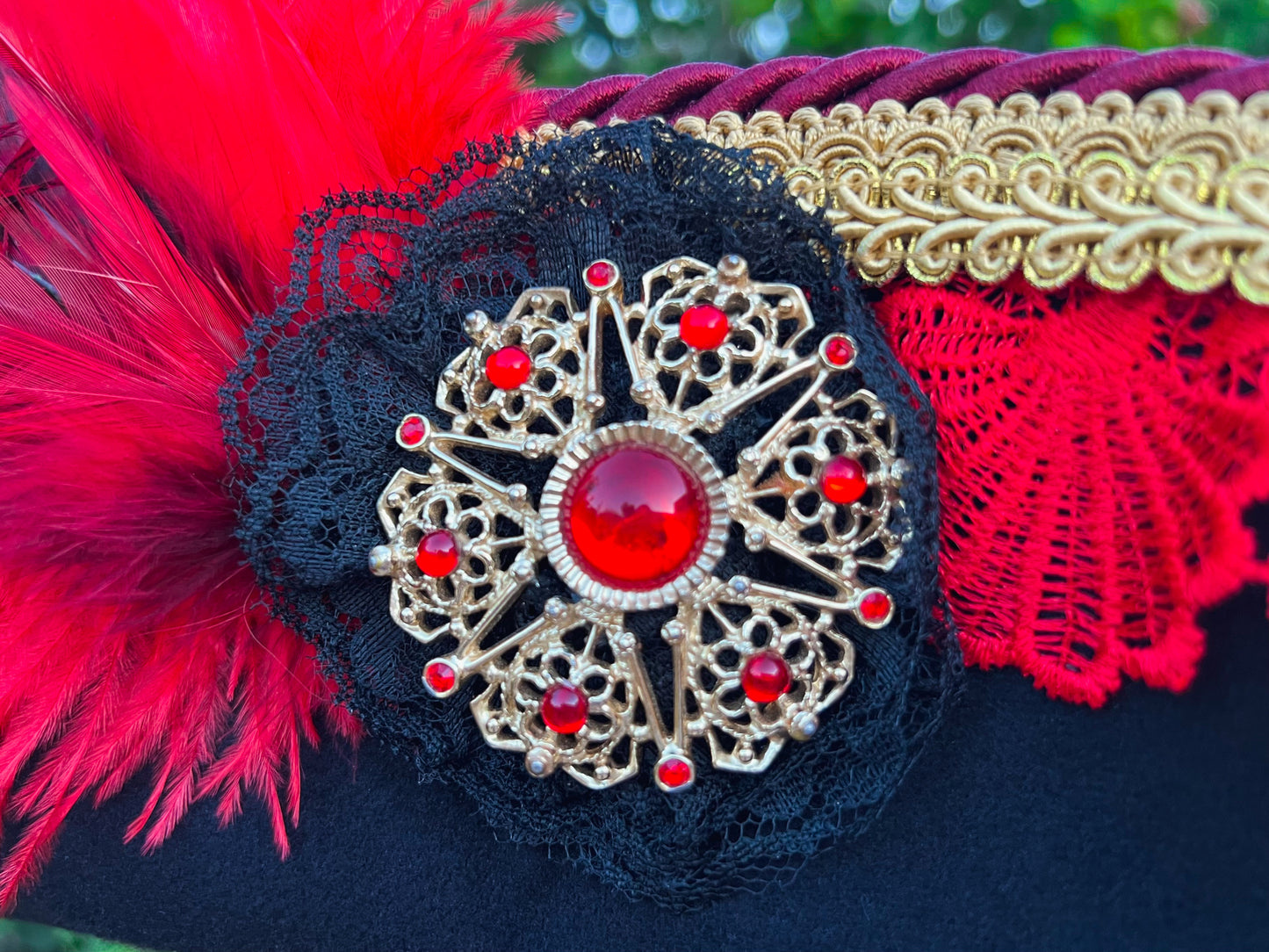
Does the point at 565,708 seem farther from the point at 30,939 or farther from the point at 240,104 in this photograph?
the point at 30,939

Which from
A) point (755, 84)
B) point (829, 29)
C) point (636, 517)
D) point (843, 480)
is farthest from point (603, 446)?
point (829, 29)

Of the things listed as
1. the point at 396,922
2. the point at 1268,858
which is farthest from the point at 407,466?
the point at 1268,858

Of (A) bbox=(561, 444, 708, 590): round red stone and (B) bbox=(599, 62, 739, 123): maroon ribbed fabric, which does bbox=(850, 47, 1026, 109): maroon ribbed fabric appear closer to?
(B) bbox=(599, 62, 739, 123): maroon ribbed fabric

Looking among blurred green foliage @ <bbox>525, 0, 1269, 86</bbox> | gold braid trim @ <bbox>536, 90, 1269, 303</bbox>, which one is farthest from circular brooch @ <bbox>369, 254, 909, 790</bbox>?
blurred green foliage @ <bbox>525, 0, 1269, 86</bbox>

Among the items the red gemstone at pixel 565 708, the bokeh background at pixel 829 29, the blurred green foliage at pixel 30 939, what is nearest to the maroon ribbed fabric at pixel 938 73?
the bokeh background at pixel 829 29

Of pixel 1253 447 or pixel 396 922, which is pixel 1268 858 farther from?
pixel 396 922

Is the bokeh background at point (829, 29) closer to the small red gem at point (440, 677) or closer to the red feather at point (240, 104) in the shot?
the red feather at point (240, 104)
